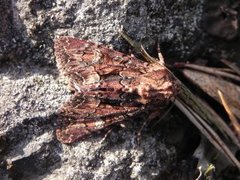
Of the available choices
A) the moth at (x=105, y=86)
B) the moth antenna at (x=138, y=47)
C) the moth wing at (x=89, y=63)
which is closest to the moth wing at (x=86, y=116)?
the moth at (x=105, y=86)

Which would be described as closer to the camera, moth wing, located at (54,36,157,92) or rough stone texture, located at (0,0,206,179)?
rough stone texture, located at (0,0,206,179)

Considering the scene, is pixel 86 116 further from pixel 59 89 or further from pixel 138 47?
pixel 138 47

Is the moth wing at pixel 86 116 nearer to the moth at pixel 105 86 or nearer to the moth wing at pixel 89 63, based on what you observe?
the moth at pixel 105 86

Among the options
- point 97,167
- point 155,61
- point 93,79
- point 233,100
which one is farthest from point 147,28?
point 97,167

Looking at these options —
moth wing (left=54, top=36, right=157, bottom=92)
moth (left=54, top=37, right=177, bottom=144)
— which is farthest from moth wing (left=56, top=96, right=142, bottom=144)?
moth wing (left=54, top=36, right=157, bottom=92)

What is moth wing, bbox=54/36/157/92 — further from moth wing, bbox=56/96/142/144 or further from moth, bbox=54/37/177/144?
moth wing, bbox=56/96/142/144

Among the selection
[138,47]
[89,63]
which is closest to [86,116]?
[89,63]
